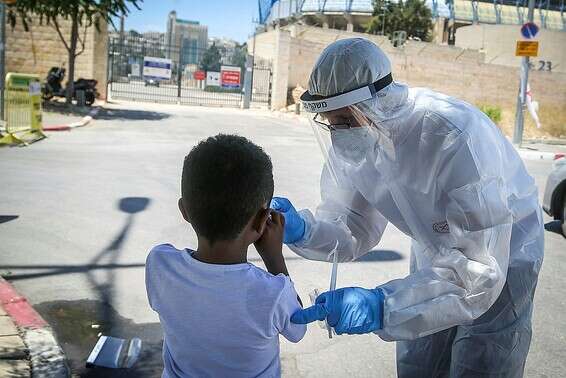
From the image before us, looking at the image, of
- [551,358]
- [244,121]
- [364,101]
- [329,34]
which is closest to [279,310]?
[364,101]

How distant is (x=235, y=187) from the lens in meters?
1.54

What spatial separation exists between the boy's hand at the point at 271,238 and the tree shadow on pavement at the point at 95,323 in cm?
175

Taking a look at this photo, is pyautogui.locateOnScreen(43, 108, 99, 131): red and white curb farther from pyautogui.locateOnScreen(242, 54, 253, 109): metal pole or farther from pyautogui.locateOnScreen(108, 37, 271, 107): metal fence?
pyautogui.locateOnScreen(242, 54, 253, 109): metal pole

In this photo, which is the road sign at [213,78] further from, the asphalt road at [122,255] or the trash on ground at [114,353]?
the trash on ground at [114,353]

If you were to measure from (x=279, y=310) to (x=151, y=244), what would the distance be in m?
4.16

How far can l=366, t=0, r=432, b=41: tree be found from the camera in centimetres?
5466

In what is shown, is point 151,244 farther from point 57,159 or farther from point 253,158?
point 57,159

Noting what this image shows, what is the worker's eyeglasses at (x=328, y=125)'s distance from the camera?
2.01 metres

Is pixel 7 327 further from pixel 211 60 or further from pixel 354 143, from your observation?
pixel 211 60

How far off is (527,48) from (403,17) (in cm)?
4026

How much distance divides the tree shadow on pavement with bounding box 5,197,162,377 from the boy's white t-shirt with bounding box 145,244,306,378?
5.63 ft

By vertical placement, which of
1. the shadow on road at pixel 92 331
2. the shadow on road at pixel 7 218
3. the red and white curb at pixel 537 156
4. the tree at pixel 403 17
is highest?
the tree at pixel 403 17

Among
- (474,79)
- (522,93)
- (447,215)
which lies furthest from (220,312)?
(474,79)

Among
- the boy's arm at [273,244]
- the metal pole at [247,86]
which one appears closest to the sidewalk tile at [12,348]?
the boy's arm at [273,244]
